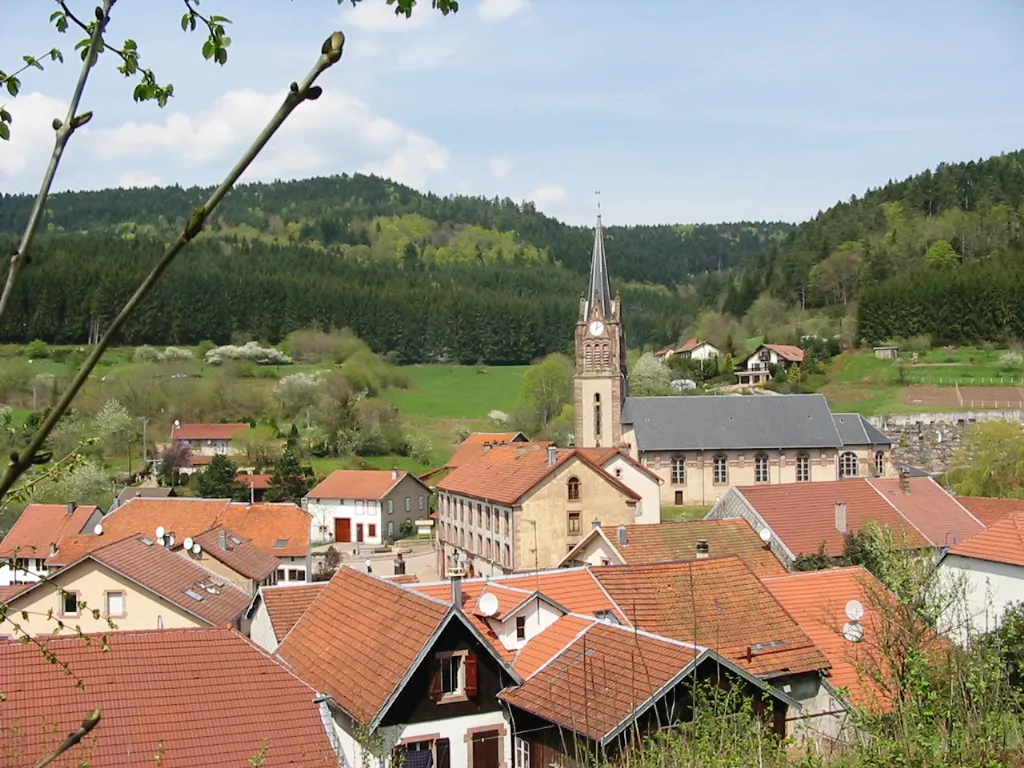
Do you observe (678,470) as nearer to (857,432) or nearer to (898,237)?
(857,432)

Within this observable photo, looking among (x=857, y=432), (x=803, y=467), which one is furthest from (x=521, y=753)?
(x=857, y=432)

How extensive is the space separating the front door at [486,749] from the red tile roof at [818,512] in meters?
16.4

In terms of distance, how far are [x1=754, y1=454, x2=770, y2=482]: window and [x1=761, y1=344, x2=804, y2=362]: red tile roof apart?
1409 inches

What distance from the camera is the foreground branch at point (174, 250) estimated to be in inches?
66.6

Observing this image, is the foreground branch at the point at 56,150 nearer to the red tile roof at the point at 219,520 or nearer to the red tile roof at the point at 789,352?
the red tile roof at the point at 219,520

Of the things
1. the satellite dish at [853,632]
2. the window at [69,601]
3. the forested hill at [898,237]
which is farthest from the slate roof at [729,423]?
the forested hill at [898,237]

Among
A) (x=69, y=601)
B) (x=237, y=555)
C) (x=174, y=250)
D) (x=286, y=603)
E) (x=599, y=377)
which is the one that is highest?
(x=174, y=250)

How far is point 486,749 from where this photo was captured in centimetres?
1595

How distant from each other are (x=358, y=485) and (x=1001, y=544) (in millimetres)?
40574

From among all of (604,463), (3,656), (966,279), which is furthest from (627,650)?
(966,279)

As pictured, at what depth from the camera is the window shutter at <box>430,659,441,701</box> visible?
15539 mm

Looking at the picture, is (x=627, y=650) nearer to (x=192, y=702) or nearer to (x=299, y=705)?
(x=299, y=705)

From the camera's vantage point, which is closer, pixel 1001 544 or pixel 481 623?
pixel 481 623

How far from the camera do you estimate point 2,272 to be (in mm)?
2625
